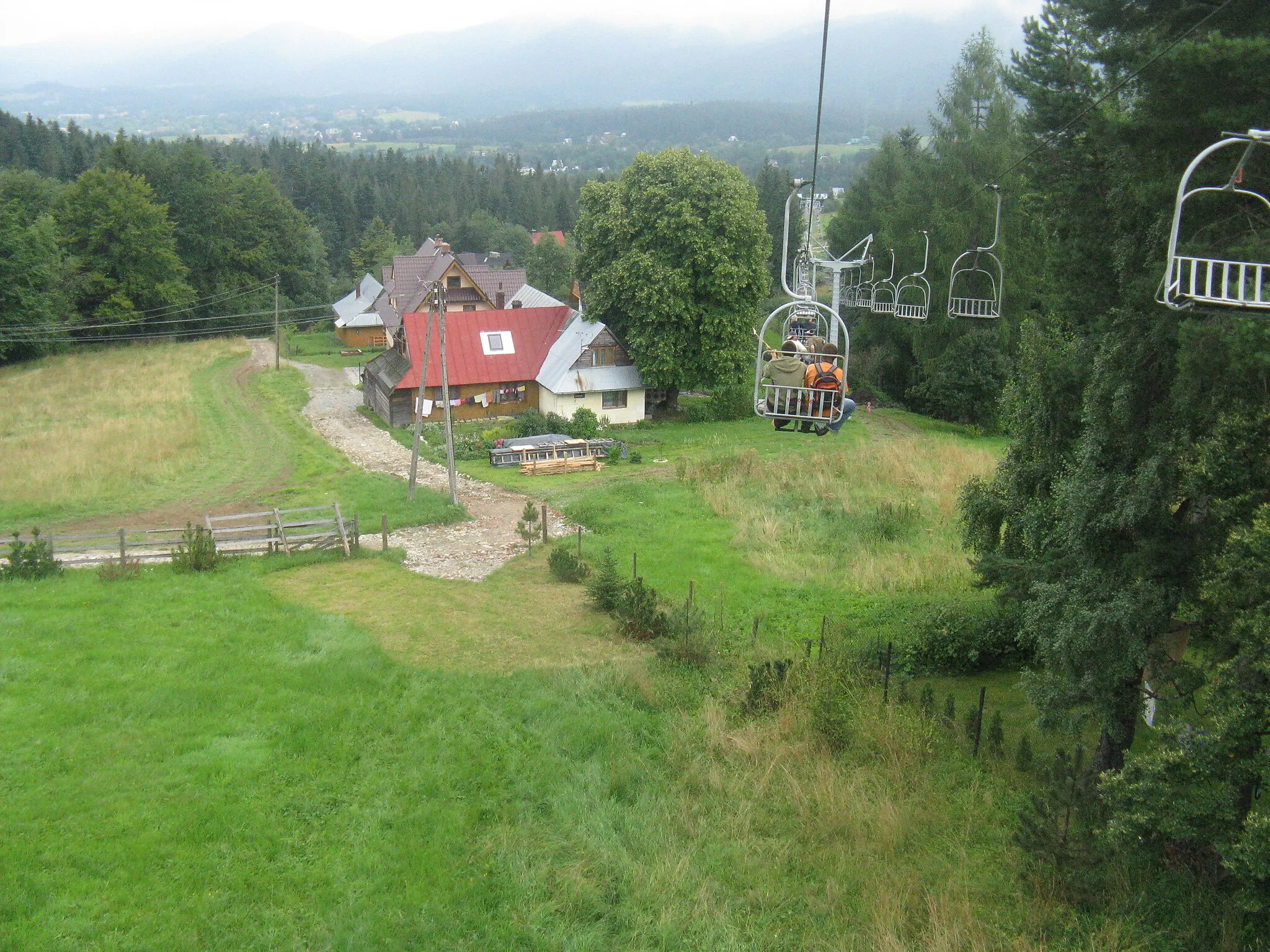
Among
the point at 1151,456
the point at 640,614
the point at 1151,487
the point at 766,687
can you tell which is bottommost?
the point at 640,614

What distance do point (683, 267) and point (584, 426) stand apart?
8.54m

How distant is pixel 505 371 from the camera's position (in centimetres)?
4419

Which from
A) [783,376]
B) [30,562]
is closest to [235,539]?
[30,562]

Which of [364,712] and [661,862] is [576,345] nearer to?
[364,712]

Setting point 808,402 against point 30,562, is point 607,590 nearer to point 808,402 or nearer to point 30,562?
point 808,402

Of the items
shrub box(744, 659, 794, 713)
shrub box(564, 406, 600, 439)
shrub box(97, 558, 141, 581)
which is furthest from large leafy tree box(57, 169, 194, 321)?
shrub box(744, 659, 794, 713)

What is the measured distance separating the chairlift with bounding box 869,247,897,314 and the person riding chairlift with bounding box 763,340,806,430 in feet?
37.1

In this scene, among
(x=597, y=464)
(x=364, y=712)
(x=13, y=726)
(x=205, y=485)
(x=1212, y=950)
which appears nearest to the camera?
(x=1212, y=950)

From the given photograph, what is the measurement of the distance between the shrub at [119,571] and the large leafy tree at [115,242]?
48600 millimetres

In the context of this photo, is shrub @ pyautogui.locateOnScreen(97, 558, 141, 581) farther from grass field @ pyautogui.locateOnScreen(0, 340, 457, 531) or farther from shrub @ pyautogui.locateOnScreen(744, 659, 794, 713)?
shrub @ pyautogui.locateOnScreen(744, 659, 794, 713)

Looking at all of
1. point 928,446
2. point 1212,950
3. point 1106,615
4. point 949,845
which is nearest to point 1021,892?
point 949,845

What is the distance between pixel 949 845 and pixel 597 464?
83.6 feet

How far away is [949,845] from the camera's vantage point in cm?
1166

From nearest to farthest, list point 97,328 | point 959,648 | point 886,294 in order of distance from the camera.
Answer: point 959,648, point 886,294, point 97,328
